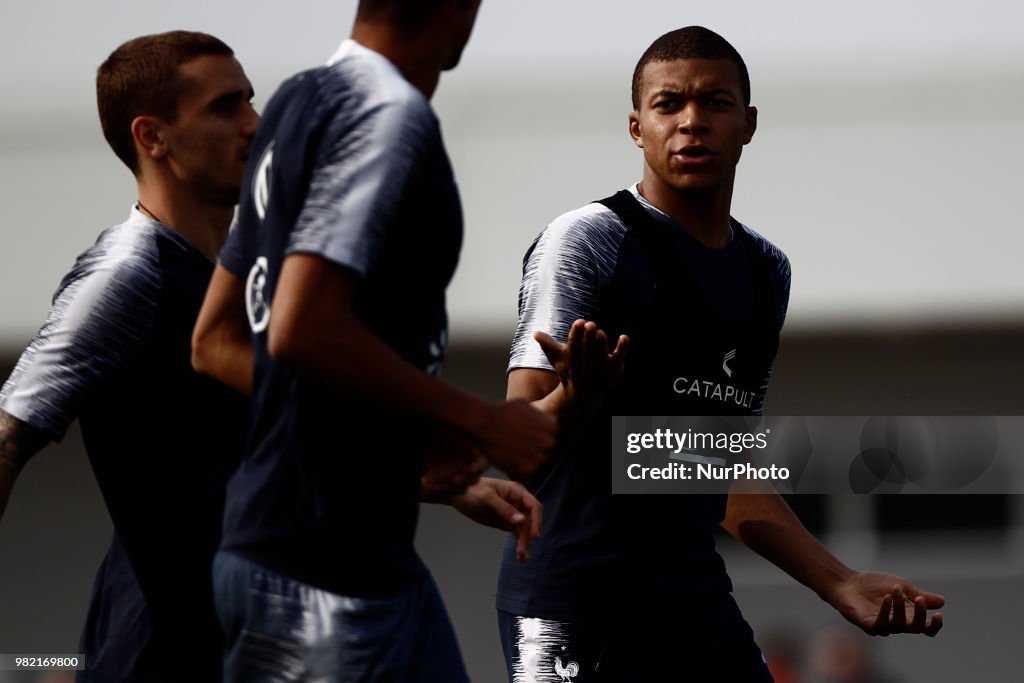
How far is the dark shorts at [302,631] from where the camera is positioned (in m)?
2.63

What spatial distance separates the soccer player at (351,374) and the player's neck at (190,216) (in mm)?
1157

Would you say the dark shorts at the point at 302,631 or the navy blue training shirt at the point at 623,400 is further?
the navy blue training shirt at the point at 623,400

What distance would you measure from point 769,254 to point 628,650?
1453 mm

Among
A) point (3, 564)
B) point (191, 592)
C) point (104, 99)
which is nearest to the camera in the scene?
point (191, 592)

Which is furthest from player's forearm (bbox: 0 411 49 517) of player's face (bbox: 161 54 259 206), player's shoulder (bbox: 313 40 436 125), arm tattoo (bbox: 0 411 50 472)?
player's shoulder (bbox: 313 40 436 125)

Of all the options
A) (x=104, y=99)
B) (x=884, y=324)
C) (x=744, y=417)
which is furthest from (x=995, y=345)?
(x=104, y=99)

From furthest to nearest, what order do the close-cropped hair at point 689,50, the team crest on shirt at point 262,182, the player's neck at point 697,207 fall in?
the close-cropped hair at point 689,50 → the player's neck at point 697,207 → the team crest on shirt at point 262,182

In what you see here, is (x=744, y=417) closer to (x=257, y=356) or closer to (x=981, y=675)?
(x=257, y=356)

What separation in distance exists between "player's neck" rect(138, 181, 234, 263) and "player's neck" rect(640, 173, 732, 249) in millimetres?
1389

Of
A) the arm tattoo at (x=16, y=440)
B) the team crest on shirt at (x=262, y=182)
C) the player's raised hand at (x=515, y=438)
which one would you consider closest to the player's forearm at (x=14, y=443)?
the arm tattoo at (x=16, y=440)

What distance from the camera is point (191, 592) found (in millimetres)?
3678

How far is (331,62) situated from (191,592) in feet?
5.09

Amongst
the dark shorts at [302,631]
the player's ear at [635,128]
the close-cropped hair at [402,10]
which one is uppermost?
the player's ear at [635,128]

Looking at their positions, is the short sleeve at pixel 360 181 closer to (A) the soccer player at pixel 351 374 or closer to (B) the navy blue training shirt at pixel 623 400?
(A) the soccer player at pixel 351 374
